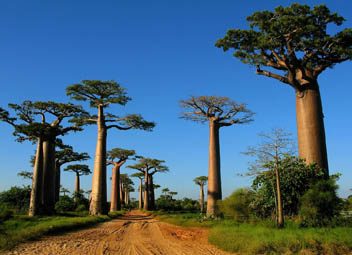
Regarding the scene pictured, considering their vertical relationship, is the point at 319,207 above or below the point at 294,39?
below

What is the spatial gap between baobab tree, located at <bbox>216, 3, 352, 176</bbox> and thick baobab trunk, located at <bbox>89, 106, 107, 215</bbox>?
11.6m

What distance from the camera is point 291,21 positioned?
1174 centimetres

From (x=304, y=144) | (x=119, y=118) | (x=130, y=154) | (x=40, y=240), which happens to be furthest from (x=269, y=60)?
(x=130, y=154)

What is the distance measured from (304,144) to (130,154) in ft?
81.0

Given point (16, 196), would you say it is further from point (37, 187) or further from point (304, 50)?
point (304, 50)

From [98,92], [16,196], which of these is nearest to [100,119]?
[98,92]

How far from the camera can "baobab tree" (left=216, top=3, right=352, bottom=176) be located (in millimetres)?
12016

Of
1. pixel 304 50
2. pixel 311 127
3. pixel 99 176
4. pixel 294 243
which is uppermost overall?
pixel 304 50

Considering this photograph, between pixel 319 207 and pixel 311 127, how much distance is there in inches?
137

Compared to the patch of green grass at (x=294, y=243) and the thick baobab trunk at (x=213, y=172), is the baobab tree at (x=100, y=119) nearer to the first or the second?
the thick baobab trunk at (x=213, y=172)

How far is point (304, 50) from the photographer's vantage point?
12766 mm

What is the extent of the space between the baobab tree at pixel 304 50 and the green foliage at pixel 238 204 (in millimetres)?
3178

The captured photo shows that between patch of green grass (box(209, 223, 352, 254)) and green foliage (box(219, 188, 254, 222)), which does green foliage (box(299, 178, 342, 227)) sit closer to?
patch of green grass (box(209, 223, 352, 254))

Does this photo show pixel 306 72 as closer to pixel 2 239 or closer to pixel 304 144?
pixel 304 144
